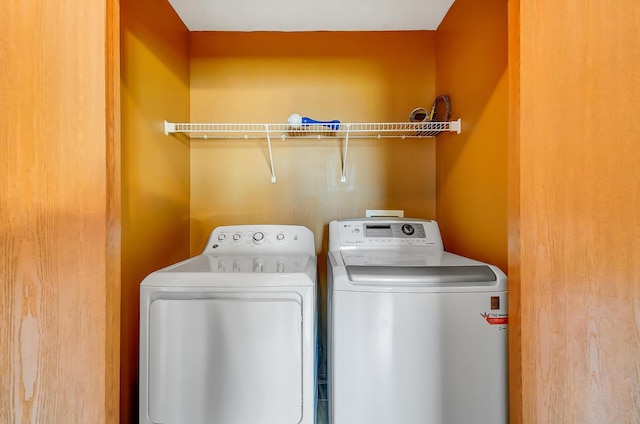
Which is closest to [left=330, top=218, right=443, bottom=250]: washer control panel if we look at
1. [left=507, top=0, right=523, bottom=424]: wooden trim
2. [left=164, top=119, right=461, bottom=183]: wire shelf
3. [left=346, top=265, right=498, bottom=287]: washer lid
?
[left=164, top=119, right=461, bottom=183]: wire shelf

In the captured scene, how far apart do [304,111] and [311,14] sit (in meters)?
0.56

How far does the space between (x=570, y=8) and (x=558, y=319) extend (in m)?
0.80

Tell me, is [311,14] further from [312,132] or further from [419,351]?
[419,351]

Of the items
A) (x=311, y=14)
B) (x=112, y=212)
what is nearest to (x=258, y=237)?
(x=112, y=212)

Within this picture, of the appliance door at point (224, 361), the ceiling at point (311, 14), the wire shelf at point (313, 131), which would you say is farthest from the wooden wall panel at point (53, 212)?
the ceiling at point (311, 14)

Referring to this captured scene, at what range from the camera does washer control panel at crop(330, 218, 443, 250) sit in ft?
5.44

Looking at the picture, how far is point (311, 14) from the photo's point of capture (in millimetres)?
1790

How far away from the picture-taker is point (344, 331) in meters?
1.06

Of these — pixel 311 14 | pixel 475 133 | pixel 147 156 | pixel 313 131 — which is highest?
pixel 311 14

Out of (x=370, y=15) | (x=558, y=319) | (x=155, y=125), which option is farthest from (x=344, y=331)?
(x=370, y=15)

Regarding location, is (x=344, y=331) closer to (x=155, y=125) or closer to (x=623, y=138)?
(x=623, y=138)

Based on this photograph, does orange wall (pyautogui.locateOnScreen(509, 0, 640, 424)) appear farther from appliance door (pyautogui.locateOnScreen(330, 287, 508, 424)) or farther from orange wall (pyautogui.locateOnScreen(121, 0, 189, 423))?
orange wall (pyautogui.locateOnScreen(121, 0, 189, 423))

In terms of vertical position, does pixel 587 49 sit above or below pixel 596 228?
above

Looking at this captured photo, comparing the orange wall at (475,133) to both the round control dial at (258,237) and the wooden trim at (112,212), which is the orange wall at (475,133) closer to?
the round control dial at (258,237)
